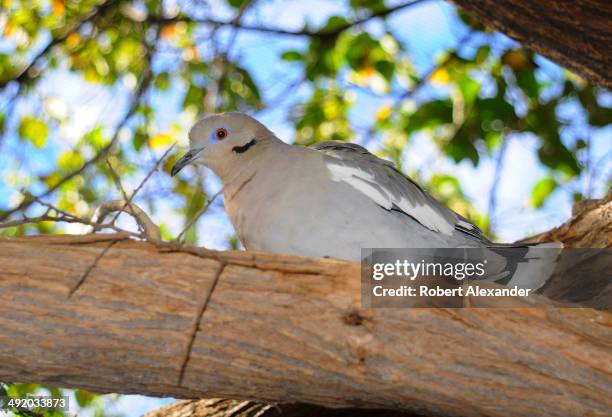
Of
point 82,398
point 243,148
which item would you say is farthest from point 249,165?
point 82,398

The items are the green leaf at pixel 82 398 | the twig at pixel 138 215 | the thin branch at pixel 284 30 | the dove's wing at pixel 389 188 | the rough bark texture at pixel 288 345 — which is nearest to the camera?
the rough bark texture at pixel 288 345

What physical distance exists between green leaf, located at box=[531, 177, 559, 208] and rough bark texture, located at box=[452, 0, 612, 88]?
167 centimetres

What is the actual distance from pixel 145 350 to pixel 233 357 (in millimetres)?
256

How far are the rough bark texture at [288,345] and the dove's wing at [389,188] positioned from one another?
0.76 metres

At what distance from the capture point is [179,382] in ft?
8.26

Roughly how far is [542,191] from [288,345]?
3.72 meters

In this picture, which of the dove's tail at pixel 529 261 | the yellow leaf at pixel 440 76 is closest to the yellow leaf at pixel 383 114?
the yellow leaf at pixel 440 76

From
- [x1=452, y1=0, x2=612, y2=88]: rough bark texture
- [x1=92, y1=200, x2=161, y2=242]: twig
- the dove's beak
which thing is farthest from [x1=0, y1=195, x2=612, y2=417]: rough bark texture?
[x1=452, y1=0, x2=612, y2=88]: rough bark texture

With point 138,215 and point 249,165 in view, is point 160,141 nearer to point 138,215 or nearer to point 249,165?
point 249,165

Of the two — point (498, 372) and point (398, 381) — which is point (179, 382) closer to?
point (398, 381)

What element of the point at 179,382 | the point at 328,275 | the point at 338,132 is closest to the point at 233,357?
the point at 179,382

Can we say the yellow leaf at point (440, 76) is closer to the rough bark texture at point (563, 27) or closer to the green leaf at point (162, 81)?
the rough bark texture at point (563, 27)

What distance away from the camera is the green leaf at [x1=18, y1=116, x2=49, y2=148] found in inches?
227

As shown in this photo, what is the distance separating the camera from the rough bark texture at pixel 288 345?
2.45 metres
